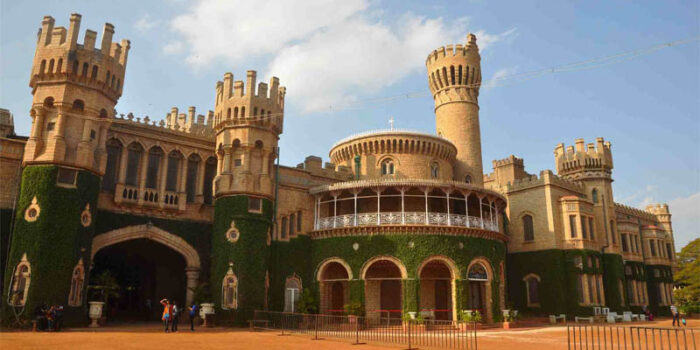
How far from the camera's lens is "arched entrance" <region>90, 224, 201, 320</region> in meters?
29.4

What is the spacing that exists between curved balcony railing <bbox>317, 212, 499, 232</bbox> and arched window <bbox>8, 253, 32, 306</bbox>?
16167 millimetres

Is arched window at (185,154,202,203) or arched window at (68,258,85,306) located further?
arched window at (185,154,202,203)

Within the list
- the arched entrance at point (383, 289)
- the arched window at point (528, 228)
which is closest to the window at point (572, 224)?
the arched window at point (528, 228)

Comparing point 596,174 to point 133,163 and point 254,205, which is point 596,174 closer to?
point 254,205

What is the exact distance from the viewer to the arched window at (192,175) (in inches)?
1237

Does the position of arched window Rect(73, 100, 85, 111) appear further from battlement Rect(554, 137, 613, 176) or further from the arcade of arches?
battlement Rect(554, 137, 613, 176)

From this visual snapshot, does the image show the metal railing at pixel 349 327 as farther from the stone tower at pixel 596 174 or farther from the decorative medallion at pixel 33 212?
the stone tower at pixel 596 174

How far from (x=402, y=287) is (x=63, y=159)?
764 inches

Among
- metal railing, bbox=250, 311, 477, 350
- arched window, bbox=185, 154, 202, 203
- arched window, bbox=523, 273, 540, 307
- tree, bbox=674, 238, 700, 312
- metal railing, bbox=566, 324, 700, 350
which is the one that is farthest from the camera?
tree, bbox=674, 238, 700, 312

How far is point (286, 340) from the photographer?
20266mm

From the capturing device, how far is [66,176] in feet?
82.7

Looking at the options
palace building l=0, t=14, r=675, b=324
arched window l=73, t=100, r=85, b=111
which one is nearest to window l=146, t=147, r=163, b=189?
palace building l=0, t=14, r=675, b=324

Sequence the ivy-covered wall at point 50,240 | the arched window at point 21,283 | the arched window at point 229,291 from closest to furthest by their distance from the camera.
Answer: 1. the arched window at point 21,283
2. the ivy-covered wall at point 50,240
3. the arched window at point 229,291

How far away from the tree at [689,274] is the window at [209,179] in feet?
152
